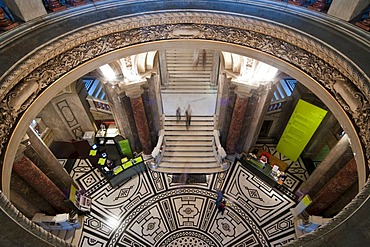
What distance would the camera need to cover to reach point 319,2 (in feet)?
18.5

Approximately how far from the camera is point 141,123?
878 cm

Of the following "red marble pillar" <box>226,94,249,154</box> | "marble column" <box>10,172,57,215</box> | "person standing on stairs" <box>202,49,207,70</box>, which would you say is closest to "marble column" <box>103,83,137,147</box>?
"marble column" <box>10,172,57,215</box>

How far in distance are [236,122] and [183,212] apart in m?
3.35

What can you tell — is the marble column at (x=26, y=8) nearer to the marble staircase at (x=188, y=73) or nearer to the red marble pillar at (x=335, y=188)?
the marble staircase at (x=188, y=73)

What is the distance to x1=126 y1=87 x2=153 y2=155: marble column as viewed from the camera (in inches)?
309

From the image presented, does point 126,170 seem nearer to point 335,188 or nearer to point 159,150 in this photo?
point 159,150

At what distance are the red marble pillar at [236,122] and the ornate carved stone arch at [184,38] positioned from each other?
2413mm

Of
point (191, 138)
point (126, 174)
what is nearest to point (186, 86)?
point (191, 138)

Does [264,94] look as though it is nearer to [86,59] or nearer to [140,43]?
[140,43]

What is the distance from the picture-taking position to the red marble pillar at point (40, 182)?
5.80 metres

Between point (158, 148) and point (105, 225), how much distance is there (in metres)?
3.03

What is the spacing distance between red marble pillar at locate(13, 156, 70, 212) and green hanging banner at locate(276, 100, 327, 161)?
753 centimetres

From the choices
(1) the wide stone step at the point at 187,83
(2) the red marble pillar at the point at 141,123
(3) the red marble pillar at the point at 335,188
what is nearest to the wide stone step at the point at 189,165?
(2) the red marble pillar at the point at 141,123

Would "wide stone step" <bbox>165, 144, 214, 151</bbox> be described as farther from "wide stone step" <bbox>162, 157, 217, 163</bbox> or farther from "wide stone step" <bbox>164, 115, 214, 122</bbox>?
"wide stone step" <bbox>164, 115, 214, 122</bbox>
